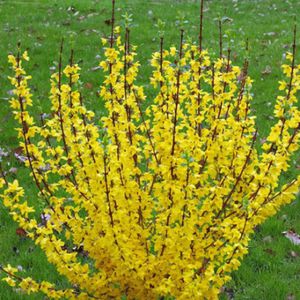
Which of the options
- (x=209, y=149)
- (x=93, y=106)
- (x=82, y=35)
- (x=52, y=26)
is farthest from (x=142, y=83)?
(x=209, y=149)

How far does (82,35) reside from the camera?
12.9 m

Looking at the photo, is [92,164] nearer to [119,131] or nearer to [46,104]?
[119,131]

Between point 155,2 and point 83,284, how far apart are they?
15.7 m

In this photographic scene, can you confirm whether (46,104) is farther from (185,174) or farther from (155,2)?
(155,2)

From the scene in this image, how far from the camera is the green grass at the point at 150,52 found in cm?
496

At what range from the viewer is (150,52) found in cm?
1147

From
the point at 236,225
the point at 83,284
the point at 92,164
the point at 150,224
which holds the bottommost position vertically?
the point at 83,284

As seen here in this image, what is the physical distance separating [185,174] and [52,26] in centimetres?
1121

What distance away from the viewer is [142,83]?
974 centimetres

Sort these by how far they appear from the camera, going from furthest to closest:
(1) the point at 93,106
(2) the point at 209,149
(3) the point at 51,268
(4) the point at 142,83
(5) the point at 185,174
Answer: (4) the point at 142,83 → (1) the point at 93,106 → (3) the point at 51,268 → (2) the point at 209,149 → (5) the point at 185,174

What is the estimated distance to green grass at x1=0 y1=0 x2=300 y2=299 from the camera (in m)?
4.96

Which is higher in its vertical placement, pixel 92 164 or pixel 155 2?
pixel 92 164

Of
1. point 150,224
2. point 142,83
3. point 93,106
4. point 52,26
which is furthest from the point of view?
point 52,26

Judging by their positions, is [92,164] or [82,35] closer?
[92,164]
